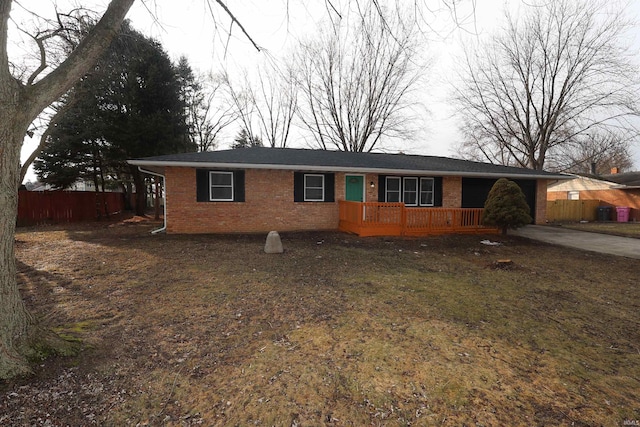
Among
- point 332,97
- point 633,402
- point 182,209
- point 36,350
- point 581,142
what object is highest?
point 332,97

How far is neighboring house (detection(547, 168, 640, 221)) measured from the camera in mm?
19031

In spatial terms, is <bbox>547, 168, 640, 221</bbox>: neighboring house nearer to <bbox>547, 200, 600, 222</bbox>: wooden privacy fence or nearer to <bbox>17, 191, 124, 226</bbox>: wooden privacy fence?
<bbox>547, 200, 600, 222</bbox>: wooden privacy fence

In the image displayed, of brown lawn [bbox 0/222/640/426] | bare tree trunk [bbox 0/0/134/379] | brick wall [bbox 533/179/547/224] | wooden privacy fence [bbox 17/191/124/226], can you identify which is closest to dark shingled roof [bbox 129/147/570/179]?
brick wall [bbox 533/179/547/224]

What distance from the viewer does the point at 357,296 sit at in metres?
4.69

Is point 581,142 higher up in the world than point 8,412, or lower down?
higher up

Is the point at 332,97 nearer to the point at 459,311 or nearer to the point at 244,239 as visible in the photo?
the point at 244,239

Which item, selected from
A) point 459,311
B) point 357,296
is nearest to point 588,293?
point 459,311

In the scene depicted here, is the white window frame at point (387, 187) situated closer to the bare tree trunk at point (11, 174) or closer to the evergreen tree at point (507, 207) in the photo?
the evergreen tree at point (507, 207)

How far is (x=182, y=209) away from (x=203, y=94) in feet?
60.6

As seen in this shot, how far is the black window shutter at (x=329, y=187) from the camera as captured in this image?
11.8 meters

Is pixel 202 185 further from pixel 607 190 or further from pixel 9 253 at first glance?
pixel 607 190

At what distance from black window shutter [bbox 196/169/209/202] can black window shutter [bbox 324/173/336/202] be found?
4452 mm

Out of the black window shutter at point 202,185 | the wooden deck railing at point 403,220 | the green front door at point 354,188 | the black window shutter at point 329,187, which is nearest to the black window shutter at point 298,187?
the black window shutter at point 329,187

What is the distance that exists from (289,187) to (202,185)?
10.3 feet
